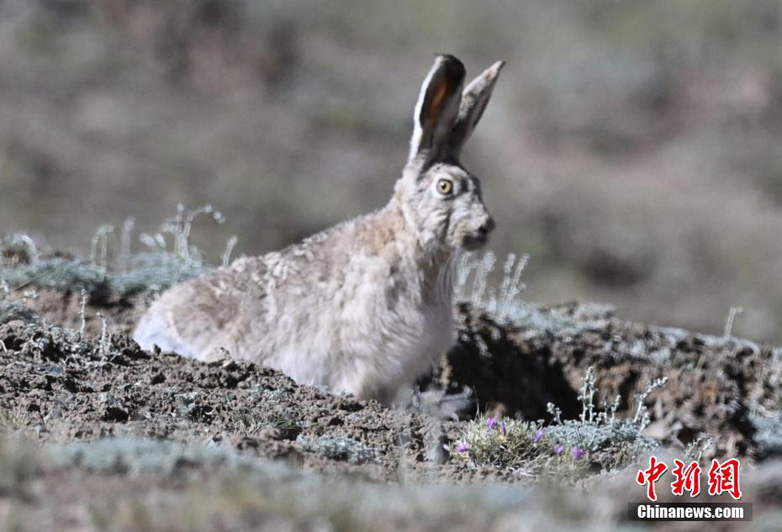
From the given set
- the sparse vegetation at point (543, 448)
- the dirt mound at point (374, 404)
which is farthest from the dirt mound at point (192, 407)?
the sparse vegetation at point (543, 448)

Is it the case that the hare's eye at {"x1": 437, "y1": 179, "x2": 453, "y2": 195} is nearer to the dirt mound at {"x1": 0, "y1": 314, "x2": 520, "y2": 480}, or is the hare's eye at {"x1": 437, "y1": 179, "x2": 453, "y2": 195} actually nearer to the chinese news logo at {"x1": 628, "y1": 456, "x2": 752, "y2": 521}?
the dirt mound at {"x1": 0, "y1": 314, "x2": 520, "y2": 480}

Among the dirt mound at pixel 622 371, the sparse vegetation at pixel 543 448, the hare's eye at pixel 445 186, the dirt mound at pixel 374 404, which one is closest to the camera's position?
the dirt mound at pixel 374 404

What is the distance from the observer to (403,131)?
2667 centimetres

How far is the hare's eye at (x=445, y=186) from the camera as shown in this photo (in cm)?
714

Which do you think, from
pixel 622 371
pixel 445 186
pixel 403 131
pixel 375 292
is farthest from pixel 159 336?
pixel 403 131

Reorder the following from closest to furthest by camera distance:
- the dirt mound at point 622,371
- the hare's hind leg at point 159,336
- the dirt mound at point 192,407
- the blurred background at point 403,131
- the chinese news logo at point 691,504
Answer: the chinese news logo at point 691,504 → the dirt mound at point 192,407 → the hare's hind leg at point 159,336 → the dirt mound at point 622,371 → the blurred background at point 403,131

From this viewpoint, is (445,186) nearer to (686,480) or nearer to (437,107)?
(437,107)

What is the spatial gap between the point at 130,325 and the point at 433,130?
99.1 inches

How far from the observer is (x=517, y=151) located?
2961 centimetres

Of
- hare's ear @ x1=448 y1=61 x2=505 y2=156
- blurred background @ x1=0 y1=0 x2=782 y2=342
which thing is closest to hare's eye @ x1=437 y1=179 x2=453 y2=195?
hare's ear @ x1=448 y1=61 x2=505 y2=156

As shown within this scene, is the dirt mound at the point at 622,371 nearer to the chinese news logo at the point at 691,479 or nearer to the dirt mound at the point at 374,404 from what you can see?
the dirt mound at the point at 374,404

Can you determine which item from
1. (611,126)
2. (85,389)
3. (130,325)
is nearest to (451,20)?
(611,126)

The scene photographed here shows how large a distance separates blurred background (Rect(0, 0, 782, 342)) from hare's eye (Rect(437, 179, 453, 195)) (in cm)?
891

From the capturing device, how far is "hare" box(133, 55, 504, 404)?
278 inches
